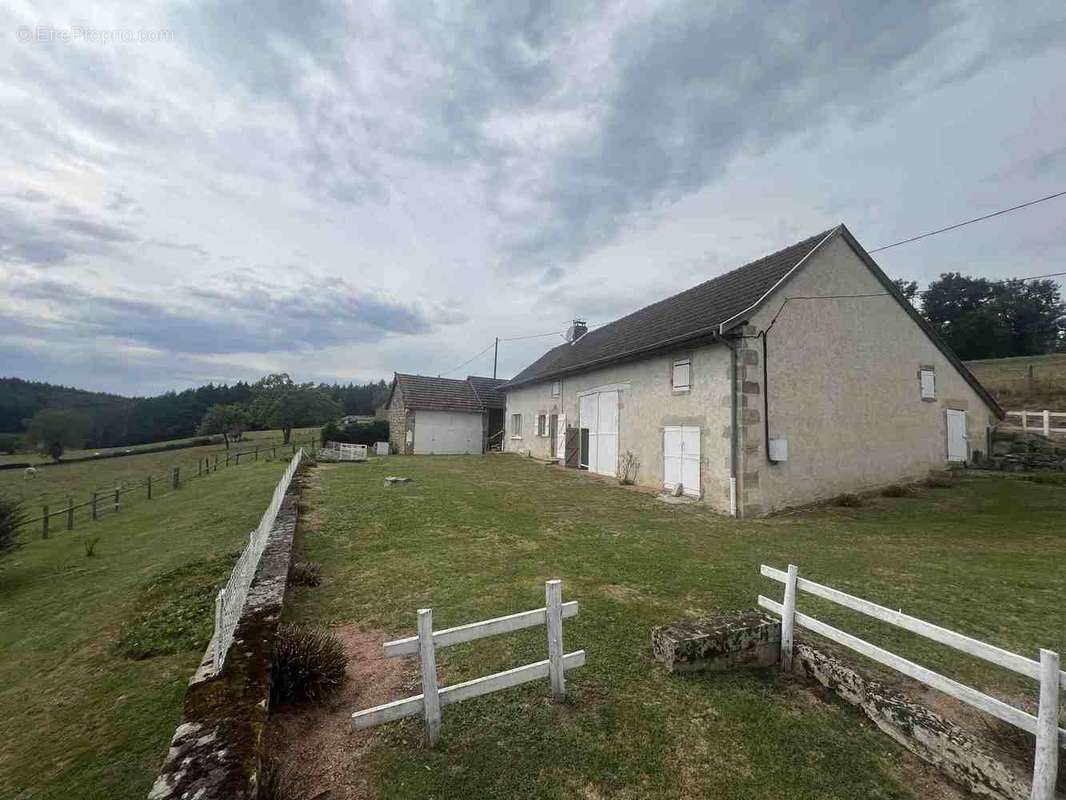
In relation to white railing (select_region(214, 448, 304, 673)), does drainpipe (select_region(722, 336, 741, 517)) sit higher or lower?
higher

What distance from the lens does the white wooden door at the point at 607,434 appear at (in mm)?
15844

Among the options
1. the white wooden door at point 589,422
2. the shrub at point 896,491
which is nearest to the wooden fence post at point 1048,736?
the shrub at point 896,491

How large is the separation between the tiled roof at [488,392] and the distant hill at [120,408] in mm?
26790

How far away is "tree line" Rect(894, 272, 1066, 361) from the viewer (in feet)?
137

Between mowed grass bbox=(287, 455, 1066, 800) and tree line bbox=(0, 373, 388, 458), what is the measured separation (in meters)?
34.9

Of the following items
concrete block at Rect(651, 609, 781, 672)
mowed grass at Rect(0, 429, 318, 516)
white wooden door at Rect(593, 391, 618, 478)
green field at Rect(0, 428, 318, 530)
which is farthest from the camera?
mowed grass at Rect(0, 429, 318, 516)

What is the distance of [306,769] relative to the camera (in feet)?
9.11

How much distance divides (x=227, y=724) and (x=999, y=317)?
5957cm

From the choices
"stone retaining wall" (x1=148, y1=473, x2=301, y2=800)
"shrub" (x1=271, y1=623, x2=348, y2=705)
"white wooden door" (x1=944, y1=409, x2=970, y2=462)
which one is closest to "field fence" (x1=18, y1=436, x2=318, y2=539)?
"stone retaining wall" (x1=148, y1=473, x2=301, y2=800)

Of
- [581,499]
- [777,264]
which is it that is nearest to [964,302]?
[777,264]

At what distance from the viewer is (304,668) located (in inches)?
141

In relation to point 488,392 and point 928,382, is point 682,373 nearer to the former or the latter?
point 928,382

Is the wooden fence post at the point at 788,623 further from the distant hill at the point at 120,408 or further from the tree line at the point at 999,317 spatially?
the distant hill at the point at 120,408

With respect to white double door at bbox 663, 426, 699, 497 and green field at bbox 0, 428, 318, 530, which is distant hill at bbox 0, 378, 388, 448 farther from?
white double door at bbox 663, 426, 699, 497
